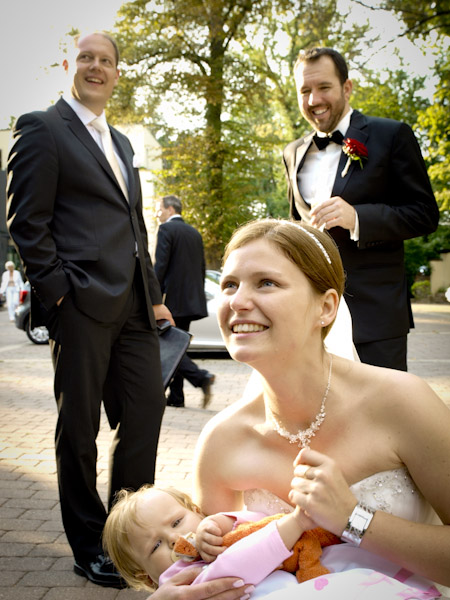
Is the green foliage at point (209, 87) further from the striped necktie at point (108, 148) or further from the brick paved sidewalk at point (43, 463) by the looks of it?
the striped necktie at point (108, 148)

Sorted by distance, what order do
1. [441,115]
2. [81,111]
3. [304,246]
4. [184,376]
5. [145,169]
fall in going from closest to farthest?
[304,246] < [81,111] < [184,376] < [441,115] < [145,169]

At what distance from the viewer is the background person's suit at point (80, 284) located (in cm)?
317

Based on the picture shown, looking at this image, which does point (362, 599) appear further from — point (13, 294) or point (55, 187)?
point (13, 294)

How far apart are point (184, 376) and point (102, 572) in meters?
4.32

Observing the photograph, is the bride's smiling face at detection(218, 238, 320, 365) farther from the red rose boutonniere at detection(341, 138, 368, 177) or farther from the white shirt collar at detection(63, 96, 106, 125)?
the white shirt collar at detection(63, 96, 106, 125)

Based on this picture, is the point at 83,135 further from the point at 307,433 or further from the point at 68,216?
the point at 307,433

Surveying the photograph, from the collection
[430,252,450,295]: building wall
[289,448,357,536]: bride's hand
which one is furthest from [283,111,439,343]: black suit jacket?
[430,252,450,295]: building wall

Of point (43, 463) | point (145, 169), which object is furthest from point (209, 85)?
point (43, 463)

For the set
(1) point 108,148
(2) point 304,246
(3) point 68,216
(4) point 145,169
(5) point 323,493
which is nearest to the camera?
(5) point 323,493

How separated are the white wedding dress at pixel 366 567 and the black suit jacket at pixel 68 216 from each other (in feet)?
5.13

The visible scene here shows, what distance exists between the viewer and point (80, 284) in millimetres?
3207

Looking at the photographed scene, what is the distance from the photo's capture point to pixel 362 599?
4.99 feet

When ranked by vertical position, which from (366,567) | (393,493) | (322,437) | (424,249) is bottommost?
(424,249)

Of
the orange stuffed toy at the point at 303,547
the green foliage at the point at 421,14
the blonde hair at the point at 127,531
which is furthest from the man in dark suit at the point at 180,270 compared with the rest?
the green foliage at the point at 421,14
